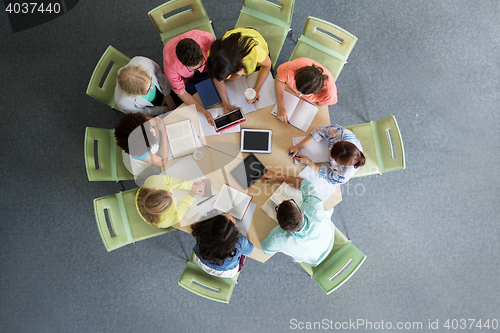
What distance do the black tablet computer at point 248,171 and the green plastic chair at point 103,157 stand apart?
0.87m

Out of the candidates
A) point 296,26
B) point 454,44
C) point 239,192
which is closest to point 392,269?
point 239,192

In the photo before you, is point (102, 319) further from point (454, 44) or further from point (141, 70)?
point (454, 44)

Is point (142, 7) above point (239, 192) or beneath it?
above

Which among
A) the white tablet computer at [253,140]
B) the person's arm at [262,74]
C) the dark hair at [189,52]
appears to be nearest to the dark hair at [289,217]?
the white tablet computer at [253,140]

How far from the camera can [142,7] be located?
2.60 metres

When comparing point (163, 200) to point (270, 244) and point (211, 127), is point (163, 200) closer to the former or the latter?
point (211, 127)

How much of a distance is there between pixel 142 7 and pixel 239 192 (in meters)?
2.15

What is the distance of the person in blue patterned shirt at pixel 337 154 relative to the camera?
163 centimetres

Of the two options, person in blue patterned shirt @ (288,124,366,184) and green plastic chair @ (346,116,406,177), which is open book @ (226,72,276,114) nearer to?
person in blue patterned shirt @ (288,124,366,184)

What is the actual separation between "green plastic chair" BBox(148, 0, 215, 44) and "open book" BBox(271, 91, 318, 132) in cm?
85

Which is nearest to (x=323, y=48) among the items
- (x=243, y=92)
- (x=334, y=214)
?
(x=243, y=92)

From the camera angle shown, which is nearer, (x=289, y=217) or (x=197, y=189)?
(x=289, y=217)

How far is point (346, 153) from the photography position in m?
1.62

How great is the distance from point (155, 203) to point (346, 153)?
1.22m
